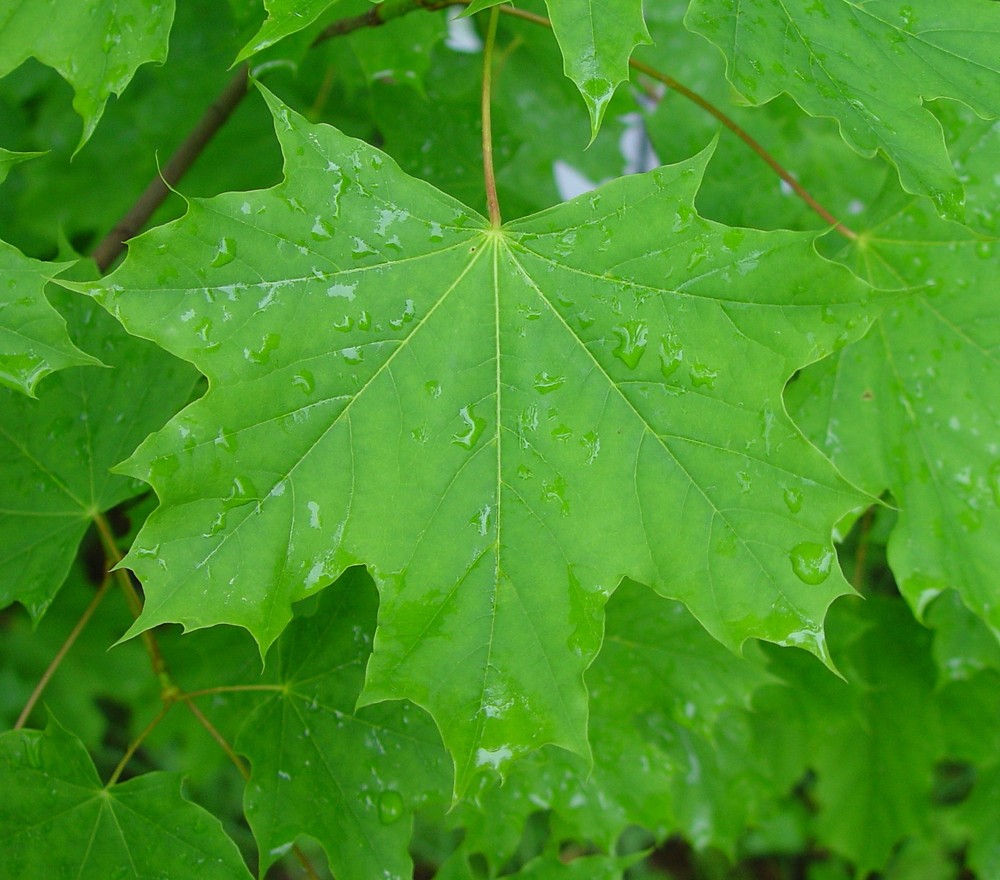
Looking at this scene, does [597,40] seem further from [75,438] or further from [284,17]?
[75,438]

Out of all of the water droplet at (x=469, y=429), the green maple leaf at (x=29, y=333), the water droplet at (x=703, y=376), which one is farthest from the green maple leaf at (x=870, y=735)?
the green maple leaf at (x=29, y=333)

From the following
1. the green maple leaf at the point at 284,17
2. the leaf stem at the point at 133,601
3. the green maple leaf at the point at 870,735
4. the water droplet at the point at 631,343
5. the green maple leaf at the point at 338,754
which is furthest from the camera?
the green maple leaf at the point at 870,735

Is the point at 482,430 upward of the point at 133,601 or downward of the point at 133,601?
upward

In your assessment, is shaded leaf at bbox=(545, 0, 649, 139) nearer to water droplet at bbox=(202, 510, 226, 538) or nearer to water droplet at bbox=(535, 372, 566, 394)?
water droplet at bbox=(535, 372, 566, 394)

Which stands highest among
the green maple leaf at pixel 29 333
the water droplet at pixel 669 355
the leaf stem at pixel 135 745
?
the green maple leaf at pixel 29 333

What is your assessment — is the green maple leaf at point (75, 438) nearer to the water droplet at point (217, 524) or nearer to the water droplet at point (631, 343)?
the water droplet at point (217, 524)

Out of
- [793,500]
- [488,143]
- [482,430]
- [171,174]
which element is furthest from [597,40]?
[171,174]

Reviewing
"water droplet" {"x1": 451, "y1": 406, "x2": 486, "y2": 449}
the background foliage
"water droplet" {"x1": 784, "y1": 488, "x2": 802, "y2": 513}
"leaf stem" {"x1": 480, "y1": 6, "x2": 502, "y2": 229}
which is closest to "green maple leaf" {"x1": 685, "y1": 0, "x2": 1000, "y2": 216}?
the background foliage
